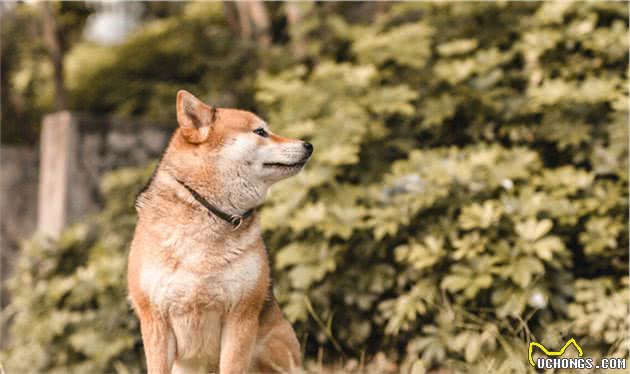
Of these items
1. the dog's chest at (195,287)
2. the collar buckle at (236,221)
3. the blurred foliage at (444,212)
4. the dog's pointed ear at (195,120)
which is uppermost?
the dog's pointed ear at (195,120)

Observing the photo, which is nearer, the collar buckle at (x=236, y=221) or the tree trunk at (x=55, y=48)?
the collar buckle at (x=236, y=221)

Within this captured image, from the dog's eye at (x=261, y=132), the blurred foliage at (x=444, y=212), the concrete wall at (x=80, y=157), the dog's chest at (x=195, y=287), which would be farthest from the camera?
the concrete wall at (x=80, y=157)

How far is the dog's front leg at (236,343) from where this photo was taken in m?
2.64

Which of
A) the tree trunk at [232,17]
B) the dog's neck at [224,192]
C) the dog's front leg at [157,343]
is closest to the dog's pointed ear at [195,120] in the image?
the dog's neck at [224,192]

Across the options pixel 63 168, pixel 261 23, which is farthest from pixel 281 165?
pixel 261 23

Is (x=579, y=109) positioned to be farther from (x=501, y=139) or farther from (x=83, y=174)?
(x=83, y=174)

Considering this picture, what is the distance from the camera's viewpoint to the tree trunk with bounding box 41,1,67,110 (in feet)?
26.3

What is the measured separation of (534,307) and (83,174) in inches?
187

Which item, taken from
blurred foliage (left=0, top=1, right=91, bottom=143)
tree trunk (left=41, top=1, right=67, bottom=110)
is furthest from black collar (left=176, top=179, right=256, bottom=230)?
blurred foliage (left=0, top=1, right=91, bottom=143)

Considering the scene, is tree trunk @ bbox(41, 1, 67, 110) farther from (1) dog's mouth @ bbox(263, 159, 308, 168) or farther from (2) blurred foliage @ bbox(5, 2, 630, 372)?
(1) dog's mouth @ bbox(263, 159, 308, 168)

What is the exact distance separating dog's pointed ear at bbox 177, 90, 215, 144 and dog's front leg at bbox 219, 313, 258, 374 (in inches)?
30.1

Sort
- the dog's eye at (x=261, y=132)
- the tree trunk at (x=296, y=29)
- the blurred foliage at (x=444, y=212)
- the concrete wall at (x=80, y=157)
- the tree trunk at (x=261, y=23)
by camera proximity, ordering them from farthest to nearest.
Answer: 1. the tree trunk at (x=261, y=23)
2. the tree trunk at (x=296, y=29)
3. the concrete wall at (x=80, y=157)
4. the blurred foliage at (x=444, y=212)
5. the dog's eye at (x=261, y=132)

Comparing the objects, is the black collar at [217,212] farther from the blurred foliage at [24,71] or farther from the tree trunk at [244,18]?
the blurred foliage at [24,71]

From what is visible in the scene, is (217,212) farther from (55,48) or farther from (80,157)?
(55,48)
